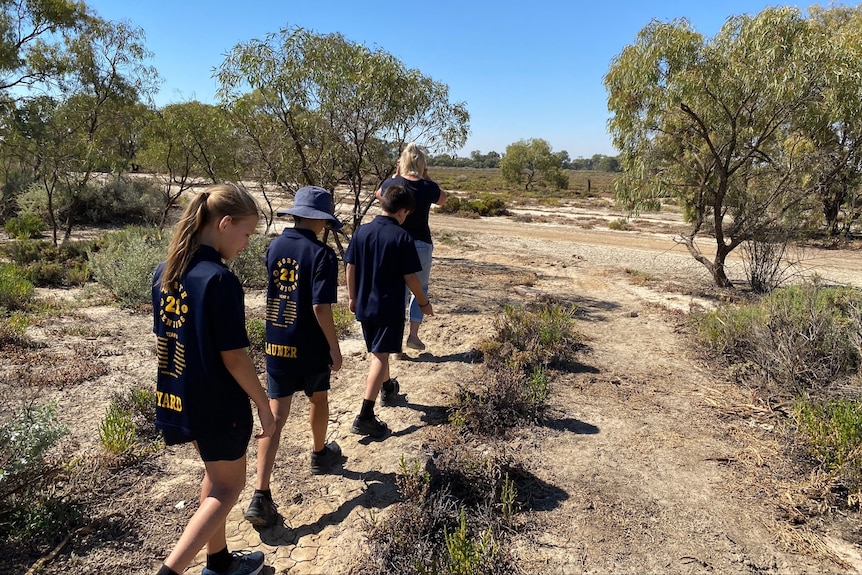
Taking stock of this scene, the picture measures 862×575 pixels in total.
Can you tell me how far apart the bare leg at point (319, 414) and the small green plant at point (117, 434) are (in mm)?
1303

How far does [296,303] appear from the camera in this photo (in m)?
2.84

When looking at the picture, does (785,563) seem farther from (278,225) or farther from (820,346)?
(278,225)

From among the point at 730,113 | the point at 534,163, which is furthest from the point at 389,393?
the point at 534,163

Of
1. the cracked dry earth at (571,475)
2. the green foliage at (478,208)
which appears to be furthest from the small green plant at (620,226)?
the cracked dry earth at (571,475)

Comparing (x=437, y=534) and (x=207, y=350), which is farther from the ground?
(x=207, y=350)

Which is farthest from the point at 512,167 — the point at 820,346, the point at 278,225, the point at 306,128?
the point at 820,346

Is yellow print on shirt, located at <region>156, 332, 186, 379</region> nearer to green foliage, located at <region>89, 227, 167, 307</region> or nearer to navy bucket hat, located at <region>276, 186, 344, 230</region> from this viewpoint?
navy bucket hat, located at <region>276, 186, 344, 230</region>

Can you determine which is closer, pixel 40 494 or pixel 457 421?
pixel 40 494

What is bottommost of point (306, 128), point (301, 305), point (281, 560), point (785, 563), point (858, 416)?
point (281, 560)

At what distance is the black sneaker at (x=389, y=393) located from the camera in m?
4.19

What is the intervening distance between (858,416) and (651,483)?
1.35 meters

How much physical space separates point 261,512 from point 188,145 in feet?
43.4

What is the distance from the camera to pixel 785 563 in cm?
251

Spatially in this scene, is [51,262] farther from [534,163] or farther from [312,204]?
[534,163]
